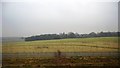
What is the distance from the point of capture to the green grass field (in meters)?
3.82

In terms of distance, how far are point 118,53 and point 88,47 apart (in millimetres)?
542

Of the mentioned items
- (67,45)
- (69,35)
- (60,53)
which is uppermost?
(69,35)

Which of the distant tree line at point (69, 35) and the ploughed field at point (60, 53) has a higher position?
the distant tree line at point (69, 35)

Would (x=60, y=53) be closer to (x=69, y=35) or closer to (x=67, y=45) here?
(x=67, y=45)

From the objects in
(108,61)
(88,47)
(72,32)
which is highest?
(72,32)

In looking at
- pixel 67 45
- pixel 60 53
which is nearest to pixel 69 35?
pixel 67 45

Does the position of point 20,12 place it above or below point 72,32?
above

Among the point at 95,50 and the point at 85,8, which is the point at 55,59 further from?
the point at 85,8

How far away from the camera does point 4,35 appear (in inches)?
150

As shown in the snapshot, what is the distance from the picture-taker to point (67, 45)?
151 inches

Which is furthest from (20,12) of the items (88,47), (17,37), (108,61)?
(108,61)

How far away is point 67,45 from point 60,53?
187 mm

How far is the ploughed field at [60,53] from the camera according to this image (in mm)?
3822

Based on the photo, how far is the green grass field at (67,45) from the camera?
3820 mm
